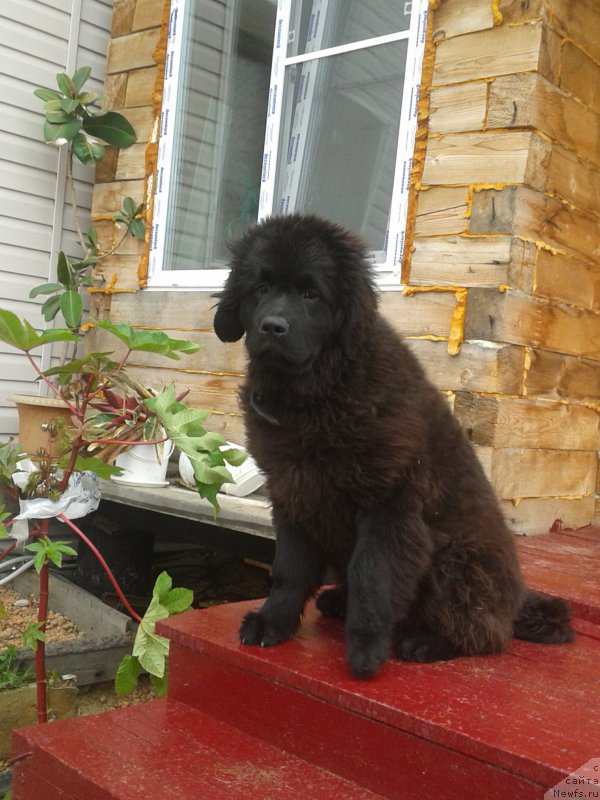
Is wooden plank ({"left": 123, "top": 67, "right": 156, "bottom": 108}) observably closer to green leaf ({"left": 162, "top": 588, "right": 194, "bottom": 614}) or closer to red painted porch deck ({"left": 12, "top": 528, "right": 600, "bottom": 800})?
green leaf ({"left": 162, "top": 588, "right": 194, "bottom": 614})

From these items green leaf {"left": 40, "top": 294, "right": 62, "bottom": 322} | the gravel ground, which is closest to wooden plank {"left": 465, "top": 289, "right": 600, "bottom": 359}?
the gravel ground

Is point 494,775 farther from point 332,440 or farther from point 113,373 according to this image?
point 113,373

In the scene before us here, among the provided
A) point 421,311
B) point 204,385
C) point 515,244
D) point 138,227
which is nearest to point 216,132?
point 138,227

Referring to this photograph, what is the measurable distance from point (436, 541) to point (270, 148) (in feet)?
9.20

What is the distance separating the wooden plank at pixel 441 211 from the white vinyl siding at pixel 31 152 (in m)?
2.56

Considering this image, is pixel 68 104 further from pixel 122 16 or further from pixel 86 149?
pixel 122 16

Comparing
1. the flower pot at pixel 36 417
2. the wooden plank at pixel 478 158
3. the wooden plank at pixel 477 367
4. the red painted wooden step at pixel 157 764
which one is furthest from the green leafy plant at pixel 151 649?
the wooden plank at pixel 478 158

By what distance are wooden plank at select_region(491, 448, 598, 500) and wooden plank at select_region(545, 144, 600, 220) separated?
112cm

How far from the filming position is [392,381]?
1956 mm

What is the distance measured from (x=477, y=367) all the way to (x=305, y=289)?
56.1 inches

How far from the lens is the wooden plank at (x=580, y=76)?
3.21 metres

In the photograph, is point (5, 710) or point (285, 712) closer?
point (285, 712)

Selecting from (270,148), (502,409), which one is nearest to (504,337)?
(502,409)

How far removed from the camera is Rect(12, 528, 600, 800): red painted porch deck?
1511 millimetres
